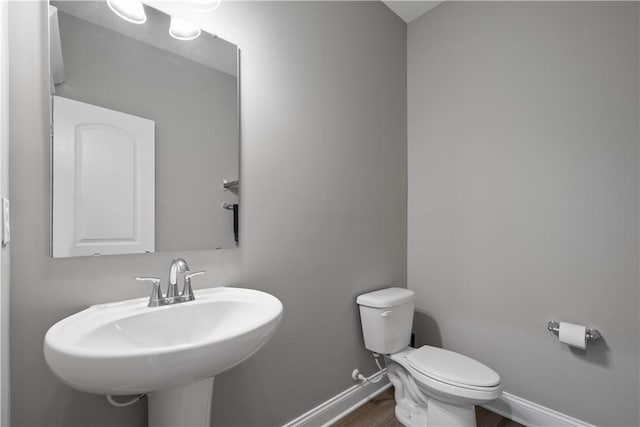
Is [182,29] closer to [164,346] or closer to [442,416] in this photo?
[164,346]

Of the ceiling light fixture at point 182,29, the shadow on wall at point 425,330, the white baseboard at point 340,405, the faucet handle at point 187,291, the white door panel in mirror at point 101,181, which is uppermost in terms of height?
the ceiling light fixture at point 182,29

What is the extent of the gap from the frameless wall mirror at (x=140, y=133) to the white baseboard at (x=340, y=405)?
974mm

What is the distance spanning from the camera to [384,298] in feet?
5.72

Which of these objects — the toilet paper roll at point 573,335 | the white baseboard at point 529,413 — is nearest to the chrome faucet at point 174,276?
the toilet paper roll at point 573,335

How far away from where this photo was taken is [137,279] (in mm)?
1028

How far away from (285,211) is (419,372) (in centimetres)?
→ 100

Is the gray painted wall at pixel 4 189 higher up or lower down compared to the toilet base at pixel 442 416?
higher up

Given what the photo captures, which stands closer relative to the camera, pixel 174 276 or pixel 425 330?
pixel 174 276

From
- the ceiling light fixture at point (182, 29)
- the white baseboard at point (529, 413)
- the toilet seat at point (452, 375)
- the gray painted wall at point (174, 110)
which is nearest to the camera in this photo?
the gray painted wall at point (174, 110)

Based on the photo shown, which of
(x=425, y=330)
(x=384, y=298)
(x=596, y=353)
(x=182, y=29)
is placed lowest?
(x=425, y=330)

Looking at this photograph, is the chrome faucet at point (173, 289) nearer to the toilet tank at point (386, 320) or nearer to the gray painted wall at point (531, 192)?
the toilet tank at point (386, 320)

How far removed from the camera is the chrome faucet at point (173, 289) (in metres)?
1.04

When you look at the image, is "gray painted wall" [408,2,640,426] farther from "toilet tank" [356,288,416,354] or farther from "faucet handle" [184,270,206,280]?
"faucet handle" [184,270,206,280]

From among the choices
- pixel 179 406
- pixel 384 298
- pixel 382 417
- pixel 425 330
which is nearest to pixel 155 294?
pixel 179 406
